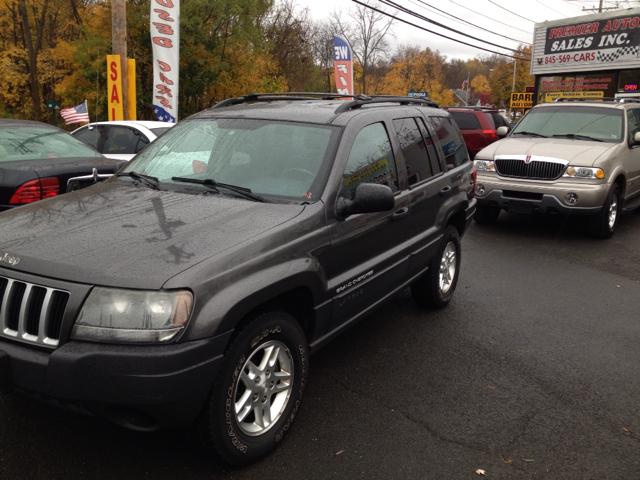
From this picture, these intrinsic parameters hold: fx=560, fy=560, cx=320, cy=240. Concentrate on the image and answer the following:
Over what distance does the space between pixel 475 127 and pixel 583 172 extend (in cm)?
838

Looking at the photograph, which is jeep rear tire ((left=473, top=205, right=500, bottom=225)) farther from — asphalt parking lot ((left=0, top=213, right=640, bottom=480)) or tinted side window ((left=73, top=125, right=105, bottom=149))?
tinted side window ((left=73, top=125, right=105, bottom=149))

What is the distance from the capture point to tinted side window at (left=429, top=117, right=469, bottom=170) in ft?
17.0

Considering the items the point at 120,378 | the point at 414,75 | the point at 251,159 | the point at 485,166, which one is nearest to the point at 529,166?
the point at 485,166

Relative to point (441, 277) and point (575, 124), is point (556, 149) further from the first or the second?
point (441, 277)

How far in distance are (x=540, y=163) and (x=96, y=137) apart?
22.3ft

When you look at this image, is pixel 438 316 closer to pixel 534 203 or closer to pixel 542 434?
pixel 542 434

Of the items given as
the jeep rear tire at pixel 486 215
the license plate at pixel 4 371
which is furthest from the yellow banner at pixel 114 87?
the license plate at pixel 4 371

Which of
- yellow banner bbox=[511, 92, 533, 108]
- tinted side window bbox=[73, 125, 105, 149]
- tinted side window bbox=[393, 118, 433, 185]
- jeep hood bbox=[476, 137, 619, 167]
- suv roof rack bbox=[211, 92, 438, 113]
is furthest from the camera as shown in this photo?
yellow banner bbox=[511, 92, 533, 108]

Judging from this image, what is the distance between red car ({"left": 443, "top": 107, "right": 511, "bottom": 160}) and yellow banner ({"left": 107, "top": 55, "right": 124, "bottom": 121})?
28.7ft

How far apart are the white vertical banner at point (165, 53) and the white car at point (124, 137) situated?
5317 millimetres

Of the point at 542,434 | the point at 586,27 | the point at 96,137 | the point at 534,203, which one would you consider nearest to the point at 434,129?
the point at 542,434

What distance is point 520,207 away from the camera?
8.34m

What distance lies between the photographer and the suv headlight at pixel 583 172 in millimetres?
7887

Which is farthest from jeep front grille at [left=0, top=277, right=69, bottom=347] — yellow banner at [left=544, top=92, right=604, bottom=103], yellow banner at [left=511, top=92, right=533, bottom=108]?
yellow banner at [left=511, top=92, right=533, bottom=108]
